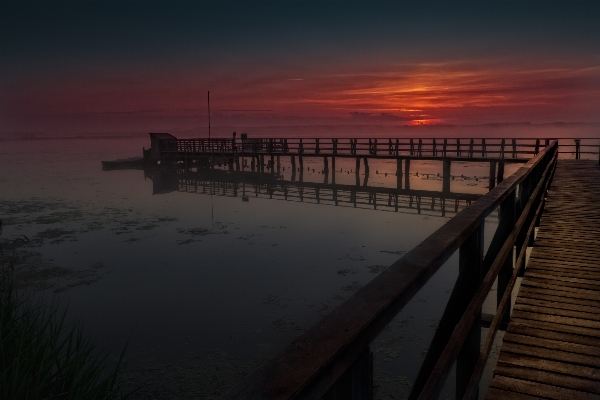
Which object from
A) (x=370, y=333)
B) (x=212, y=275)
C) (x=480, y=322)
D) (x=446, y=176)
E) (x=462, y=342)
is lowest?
(x=212, y=275)

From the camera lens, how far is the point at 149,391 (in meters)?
7.05

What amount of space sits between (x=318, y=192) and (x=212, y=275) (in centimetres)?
1586

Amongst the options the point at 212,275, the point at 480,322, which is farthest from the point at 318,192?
the point at 480,322

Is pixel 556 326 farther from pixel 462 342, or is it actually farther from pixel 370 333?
pixel 370 333

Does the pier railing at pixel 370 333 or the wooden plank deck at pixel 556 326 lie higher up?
the pier railing at pixel 370 333

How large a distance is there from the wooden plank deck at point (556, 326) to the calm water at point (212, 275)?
10.0ft

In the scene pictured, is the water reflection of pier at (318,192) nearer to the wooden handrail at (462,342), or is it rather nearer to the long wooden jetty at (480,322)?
the long wooden jetty at (480,322)

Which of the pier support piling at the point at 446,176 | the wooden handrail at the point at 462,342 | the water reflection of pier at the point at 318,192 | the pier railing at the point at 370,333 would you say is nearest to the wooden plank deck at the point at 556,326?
Result: the wooden handrail at the point at 462,342

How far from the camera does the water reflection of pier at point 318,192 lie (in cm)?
2331

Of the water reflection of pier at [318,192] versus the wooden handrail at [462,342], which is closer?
the wooden handrail at [462,342]

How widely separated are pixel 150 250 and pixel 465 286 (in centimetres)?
1423

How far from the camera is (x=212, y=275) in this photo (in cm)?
1277

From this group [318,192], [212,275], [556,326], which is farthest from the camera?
[318,192]

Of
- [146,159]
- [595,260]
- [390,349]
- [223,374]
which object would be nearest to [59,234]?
[223,374]
